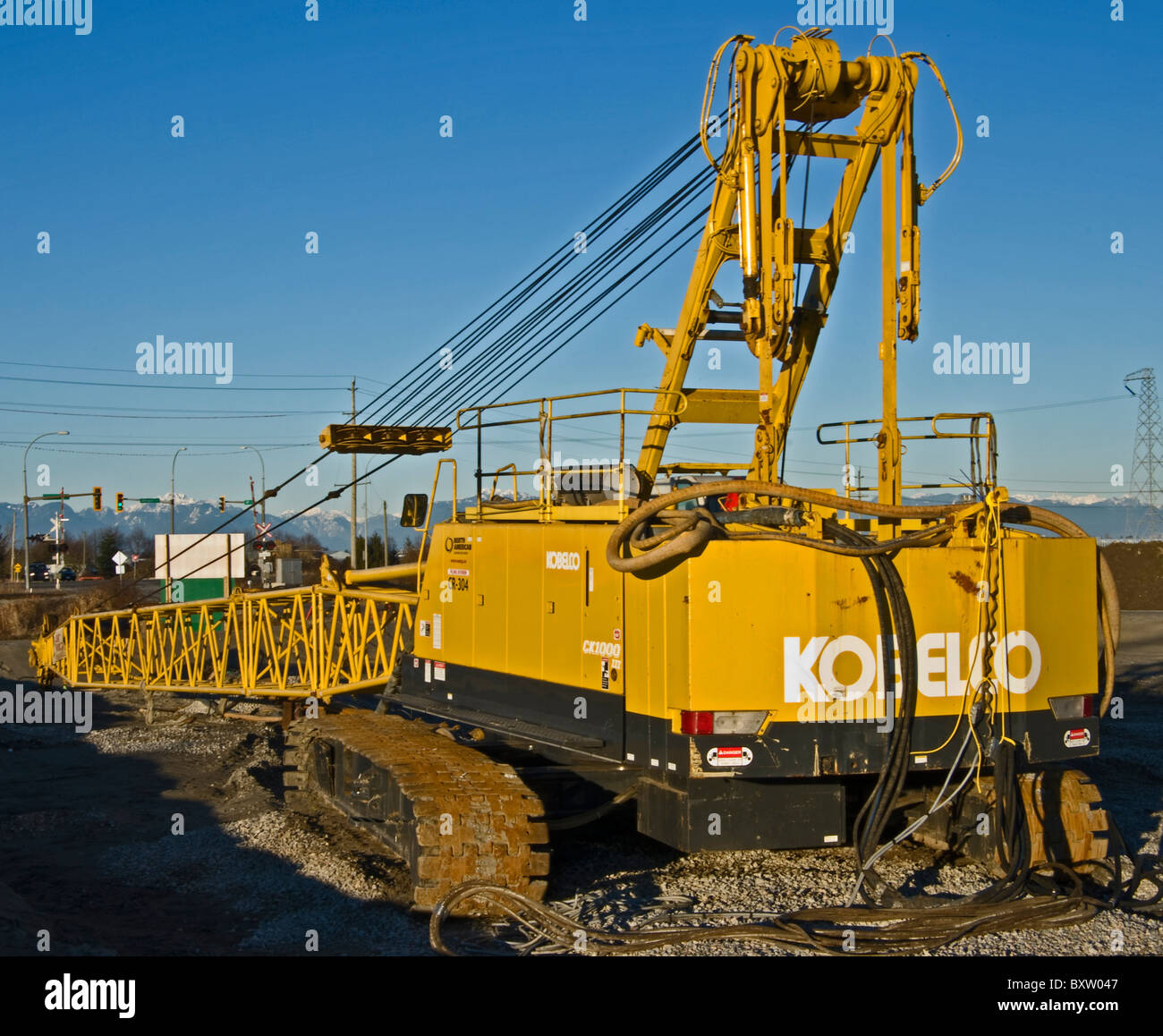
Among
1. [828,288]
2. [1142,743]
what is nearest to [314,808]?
[828,288]

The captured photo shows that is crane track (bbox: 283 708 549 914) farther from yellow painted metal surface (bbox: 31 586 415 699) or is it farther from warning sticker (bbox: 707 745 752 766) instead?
yellow painted metal surface (bbox: 31 586 415 699)

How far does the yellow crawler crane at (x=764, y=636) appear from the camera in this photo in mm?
8555

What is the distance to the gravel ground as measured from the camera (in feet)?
26.6

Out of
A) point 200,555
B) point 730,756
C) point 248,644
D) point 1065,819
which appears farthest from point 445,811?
point 200,555

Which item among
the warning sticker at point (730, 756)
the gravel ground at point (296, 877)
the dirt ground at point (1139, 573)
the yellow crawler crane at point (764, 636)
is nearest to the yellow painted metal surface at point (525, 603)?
the yellow crawler crane at point (764, 636)

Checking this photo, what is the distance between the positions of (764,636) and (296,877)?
449cm

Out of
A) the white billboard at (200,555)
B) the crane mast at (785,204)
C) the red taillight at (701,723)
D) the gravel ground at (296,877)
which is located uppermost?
the crane mast at (785,204)

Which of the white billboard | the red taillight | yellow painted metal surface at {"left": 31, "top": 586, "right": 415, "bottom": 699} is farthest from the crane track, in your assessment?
the white billboard

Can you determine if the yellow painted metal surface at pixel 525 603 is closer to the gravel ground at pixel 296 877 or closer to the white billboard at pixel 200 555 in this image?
the gravel ground at pixel 296 877

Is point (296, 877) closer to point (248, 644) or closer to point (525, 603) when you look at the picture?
point (525, 603)

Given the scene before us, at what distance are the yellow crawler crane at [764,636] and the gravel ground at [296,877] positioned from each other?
47 centimetres

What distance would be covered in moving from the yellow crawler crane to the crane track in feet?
0.08

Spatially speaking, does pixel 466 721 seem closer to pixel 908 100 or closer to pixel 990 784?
pixel 990 784
